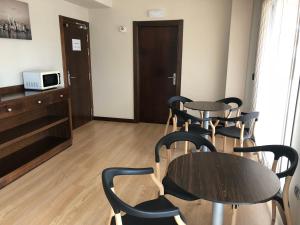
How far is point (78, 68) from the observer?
4.93 m

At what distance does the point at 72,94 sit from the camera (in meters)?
4.79

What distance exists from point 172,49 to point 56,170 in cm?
315

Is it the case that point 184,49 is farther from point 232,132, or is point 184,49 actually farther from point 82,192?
point 82,192

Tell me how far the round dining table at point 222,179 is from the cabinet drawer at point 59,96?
7.56ft

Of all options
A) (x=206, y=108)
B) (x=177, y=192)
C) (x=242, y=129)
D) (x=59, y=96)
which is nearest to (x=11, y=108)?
(x=59, y=96)

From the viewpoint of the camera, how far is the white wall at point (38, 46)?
3.27 m

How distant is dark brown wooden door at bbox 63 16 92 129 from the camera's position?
4574 millimetres

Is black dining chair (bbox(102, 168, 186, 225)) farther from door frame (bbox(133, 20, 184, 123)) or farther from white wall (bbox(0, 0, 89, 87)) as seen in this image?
door frame (bbox(133, 20, 184, 123))

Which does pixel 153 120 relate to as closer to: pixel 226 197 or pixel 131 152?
pixel 131 152

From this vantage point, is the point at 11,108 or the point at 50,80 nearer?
the point at 11,108

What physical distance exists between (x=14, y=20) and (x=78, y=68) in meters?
1.73

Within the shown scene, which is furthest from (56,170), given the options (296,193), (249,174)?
(296,193)

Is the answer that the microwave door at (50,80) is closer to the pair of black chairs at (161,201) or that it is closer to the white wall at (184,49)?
the white wall at (184,49)

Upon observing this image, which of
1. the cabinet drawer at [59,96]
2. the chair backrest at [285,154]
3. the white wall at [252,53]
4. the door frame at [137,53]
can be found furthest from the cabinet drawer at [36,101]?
the white wall at [252,53]
